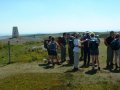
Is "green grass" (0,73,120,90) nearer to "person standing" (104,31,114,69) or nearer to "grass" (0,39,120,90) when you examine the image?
"grass" (0,39,120,90)

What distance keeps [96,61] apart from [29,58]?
296 inches

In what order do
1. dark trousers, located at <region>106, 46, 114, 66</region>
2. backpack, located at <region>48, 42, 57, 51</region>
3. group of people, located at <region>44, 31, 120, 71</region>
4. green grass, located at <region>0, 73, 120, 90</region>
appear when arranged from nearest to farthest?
green grass, located at <region>0, 73, 120, 90</region>, group of people, located at <region>44, 31, 120, 71</region>, dark trousers, located at <region>106, 46, 114, 66</region>, backpack, located at <region>48, 42, 57, 51</region>

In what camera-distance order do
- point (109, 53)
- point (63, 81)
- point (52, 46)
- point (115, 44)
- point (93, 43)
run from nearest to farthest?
point (63, 81) → point (93, 43) → point (115, 44) → point (109, 53) → point (52, 46)

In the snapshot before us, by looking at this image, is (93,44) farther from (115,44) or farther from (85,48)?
(85,48)

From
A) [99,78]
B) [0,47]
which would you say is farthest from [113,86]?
[0,47]

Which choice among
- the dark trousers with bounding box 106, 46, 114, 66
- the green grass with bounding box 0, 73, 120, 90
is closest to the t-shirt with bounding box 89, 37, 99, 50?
the green grass with bounding box 0, 73, 120, 90

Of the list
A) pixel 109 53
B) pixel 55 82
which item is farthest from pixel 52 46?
pixel 55 82

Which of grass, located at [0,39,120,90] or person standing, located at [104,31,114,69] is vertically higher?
person standing, located at [104,31,114,69]

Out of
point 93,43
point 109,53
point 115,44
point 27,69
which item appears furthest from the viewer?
point 27,69

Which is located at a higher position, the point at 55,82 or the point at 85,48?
the point at 85,48

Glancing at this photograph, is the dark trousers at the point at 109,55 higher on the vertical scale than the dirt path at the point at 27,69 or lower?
higher

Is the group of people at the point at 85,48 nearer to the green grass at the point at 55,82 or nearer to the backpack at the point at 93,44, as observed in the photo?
the backpack at the point at 93,44

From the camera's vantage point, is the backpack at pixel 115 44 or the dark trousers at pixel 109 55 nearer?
the backpack at pixel 115 44

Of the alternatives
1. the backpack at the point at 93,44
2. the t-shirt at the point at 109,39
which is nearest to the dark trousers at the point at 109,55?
the t-shirt at the point at 109,39
